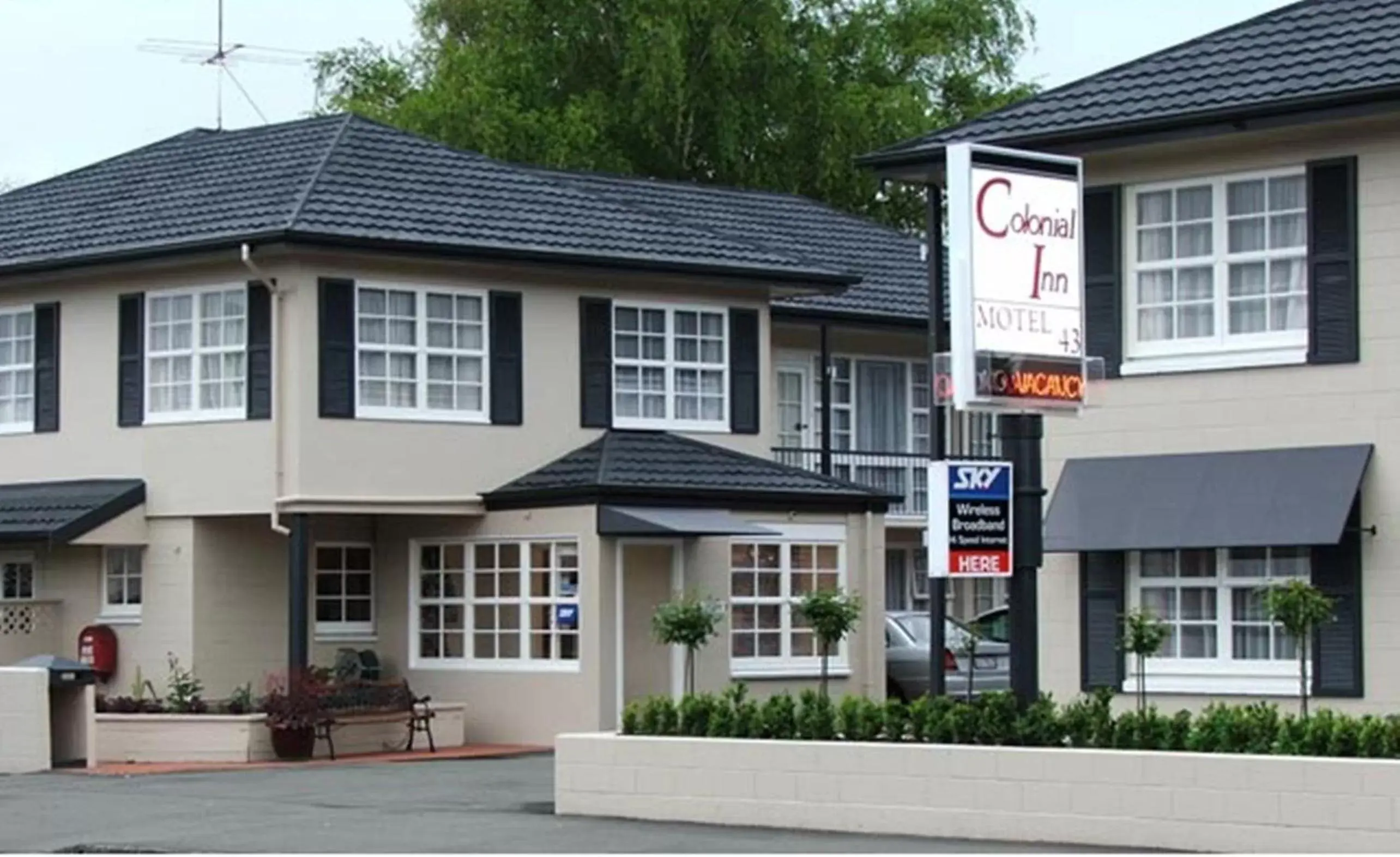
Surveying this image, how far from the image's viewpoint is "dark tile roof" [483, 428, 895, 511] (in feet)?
105

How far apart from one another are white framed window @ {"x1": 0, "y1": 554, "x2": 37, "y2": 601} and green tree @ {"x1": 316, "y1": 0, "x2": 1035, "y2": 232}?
20053 millimetres

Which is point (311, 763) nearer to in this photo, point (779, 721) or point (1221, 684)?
point (779, 721)

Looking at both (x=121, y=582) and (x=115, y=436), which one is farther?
(x=121, y=582)

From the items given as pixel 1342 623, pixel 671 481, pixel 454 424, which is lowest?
pixel 1342 623

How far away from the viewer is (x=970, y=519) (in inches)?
781

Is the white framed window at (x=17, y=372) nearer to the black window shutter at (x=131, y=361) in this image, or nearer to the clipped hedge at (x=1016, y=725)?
the black window shutter at (x=131, y=361)

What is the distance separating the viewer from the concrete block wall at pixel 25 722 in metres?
28.3

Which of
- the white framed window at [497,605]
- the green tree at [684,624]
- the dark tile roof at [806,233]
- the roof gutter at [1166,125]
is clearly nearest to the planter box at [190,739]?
the white framed window at [497,605]

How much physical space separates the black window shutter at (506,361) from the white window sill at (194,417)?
3.02 meters

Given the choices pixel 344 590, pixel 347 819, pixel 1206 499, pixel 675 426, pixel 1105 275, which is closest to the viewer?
pixel 347 819

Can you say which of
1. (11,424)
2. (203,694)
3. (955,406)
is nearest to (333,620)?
(203,694)

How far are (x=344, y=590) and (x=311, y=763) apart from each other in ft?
15.4

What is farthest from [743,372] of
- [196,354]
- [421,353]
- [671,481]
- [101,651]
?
[101,651]

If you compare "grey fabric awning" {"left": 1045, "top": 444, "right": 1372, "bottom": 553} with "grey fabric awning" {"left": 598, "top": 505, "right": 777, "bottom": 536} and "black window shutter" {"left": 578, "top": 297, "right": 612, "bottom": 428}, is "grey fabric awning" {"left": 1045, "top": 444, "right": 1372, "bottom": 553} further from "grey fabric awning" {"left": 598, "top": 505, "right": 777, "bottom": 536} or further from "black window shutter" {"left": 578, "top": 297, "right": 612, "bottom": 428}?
"black window shutter" {"left": 578, "top": 297, "right": 612, "bottom": 428}
